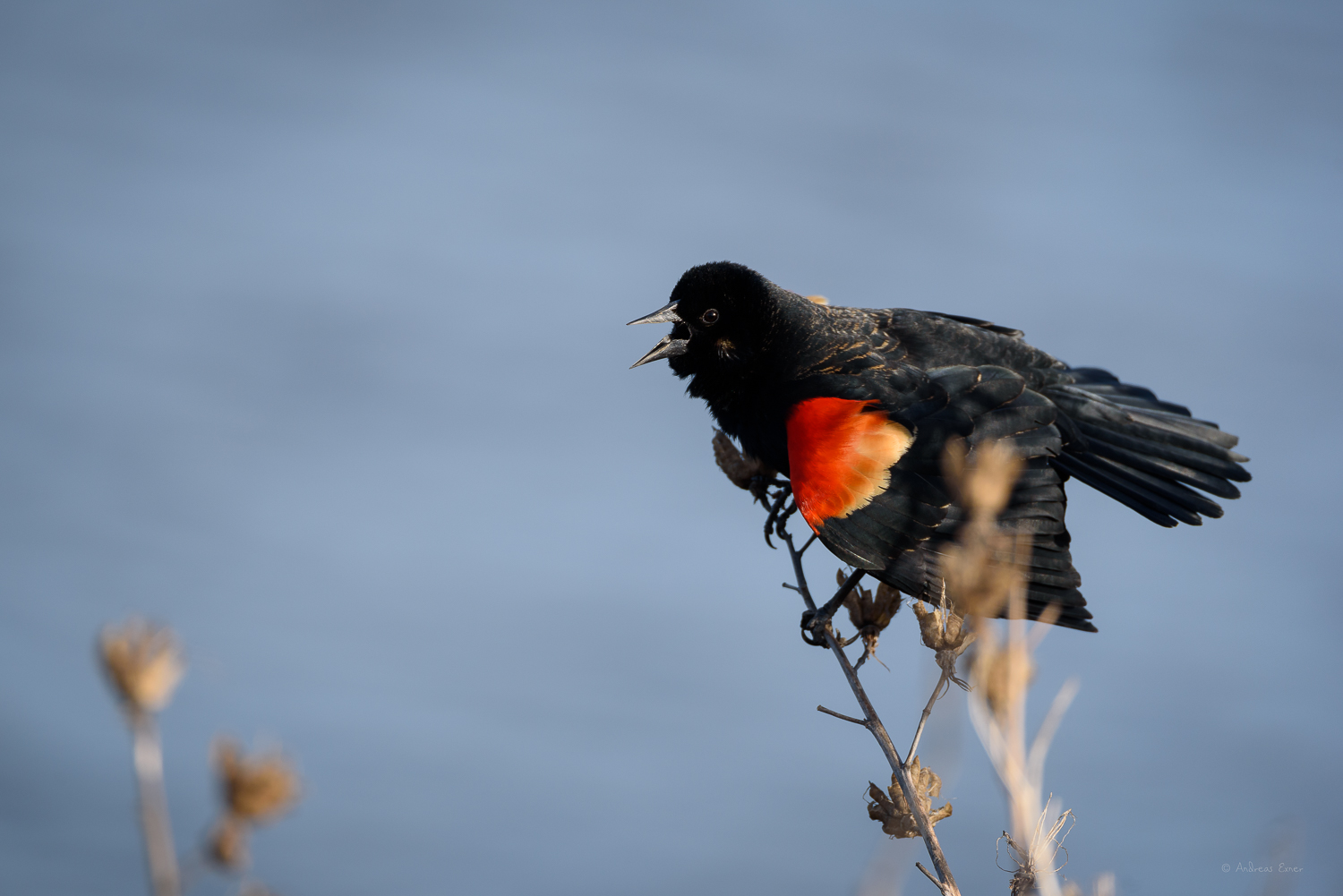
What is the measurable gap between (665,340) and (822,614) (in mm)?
1430

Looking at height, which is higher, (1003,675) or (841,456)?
(841,456)

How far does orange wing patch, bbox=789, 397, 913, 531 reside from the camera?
3.25 meters

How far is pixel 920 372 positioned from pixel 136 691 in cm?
301

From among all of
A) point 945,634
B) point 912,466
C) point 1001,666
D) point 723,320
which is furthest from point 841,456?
point 1001,666

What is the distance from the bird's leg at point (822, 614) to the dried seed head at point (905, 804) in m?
0.83

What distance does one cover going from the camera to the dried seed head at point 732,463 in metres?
3.67

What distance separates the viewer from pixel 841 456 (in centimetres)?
329

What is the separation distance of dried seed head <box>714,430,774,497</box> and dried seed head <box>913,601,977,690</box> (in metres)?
1.97

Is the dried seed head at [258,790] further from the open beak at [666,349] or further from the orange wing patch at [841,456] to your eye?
the open beak at [666,349]

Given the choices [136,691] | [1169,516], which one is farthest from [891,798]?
[1169,516]

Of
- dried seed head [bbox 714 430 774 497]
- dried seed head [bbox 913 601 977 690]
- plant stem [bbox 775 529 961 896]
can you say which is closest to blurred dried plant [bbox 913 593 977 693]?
dried seed head [bbox 913 601 977 690]

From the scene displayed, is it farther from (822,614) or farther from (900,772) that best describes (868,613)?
(900,772)

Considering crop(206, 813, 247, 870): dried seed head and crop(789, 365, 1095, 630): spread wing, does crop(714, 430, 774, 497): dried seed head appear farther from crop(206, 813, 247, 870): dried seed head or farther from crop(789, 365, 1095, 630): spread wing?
crop(206, 813, 247, 870): dried seed head

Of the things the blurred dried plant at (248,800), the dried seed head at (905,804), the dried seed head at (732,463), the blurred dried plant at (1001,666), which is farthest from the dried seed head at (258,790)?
the dried seed head at (732,463)
